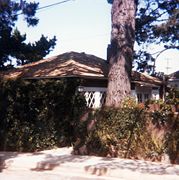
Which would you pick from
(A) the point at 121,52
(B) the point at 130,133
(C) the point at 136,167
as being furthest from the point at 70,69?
(C) the point at 136,167

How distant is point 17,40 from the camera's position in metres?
32.7

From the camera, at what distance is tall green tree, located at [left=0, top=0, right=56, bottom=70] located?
28375mm

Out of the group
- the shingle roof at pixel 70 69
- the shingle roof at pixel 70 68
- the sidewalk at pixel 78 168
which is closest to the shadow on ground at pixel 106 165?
the sidewalk at pixel 78 168

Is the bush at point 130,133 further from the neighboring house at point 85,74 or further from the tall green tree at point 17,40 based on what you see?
the tall green tree at point 17,40

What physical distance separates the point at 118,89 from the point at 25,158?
448cm

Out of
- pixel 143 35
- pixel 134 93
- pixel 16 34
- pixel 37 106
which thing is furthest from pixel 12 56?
pixel 37 106

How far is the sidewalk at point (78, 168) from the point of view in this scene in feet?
32.8

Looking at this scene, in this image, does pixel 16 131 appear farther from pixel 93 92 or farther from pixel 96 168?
pixel 93 92

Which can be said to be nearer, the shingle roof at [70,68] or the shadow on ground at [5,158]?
the shadow on ground at [5,158]

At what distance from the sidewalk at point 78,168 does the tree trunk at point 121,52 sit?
3199mm

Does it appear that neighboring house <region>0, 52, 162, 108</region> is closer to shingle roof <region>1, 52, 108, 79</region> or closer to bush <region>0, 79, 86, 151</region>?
shingle roof <region>1, 52, 108, 79</region>

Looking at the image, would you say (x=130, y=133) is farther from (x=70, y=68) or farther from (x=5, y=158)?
(x=70, y=68)

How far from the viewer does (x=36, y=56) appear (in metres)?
34.1

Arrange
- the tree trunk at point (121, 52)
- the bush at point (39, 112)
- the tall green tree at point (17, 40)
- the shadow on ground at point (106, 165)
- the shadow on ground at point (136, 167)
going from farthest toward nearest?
the tall green tree at point (17, 40)
the tree trunk at point (121, 52)
the bush at point (39, 112)
the shadow on ground at point (106, 165)
the shadow on ground at point (136, 167)
